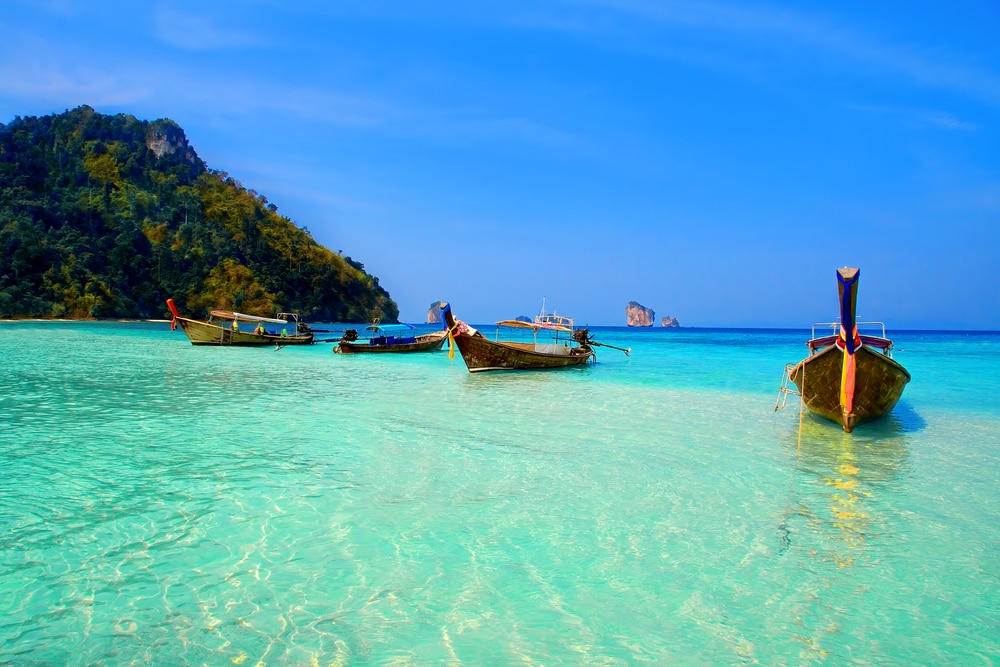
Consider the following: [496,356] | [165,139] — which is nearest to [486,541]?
[496,356]

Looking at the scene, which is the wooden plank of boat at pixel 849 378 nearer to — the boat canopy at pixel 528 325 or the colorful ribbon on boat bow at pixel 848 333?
the colorful ribbon on boat bow at pixel 848 333

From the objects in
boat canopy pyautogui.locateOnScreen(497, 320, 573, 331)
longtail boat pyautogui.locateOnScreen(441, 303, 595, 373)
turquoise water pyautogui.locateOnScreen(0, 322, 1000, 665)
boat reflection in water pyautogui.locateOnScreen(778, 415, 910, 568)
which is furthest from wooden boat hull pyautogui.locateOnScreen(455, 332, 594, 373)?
boat reflection in water pyautogui.locateOnScreen(778, 415, 910, 568)

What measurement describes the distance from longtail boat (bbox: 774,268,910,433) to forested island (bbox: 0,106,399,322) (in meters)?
78.3

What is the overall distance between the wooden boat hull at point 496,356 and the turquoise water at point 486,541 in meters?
10.2

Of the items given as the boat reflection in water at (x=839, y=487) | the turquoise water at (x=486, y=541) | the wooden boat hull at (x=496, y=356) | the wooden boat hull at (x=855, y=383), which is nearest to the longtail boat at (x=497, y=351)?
the wooden boat hull at (x=496, y=356)

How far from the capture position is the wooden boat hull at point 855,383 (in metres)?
10.8

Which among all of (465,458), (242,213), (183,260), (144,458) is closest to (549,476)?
(465,458)

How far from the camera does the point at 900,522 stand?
630cm

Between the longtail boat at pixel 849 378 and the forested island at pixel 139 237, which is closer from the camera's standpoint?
the longtail boat at pixel 849 378

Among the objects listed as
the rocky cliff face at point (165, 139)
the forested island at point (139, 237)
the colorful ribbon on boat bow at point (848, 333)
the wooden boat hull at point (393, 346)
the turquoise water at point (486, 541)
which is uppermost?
the rocky cliff face at point (165, 139)

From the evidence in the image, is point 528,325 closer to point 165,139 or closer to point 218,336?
point 218,336

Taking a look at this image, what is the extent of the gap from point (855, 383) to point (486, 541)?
8.86 metres

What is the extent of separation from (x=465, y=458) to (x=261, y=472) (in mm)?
2851

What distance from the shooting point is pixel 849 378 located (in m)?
10.8
